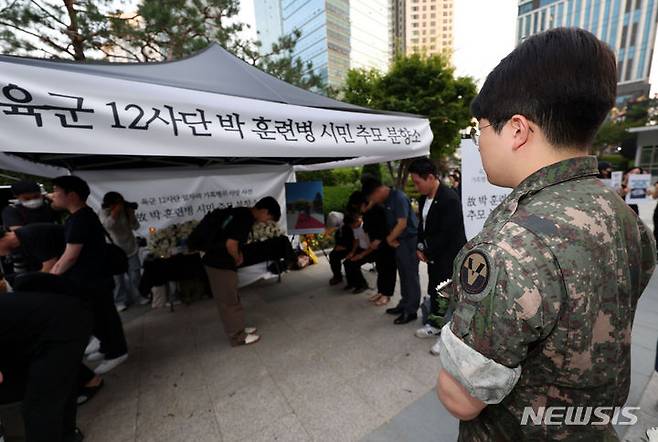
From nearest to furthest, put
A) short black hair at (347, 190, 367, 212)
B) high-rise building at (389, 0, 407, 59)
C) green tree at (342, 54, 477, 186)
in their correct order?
short black hair at (347, 190, 367, 212), green tree at (342, 54, 477, 186), high-rise building at (389, 0, 407, 59)

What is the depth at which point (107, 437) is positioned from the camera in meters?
2.01

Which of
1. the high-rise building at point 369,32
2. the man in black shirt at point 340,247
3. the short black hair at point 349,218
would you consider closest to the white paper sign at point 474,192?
the short black hair at point 349,218

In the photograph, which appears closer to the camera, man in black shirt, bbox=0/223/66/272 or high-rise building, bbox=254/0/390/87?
man in black shirt, bbox=0/223/66/272

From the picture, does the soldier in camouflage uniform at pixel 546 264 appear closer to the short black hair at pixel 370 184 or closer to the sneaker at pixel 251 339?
the short black hair at pixel 370 184

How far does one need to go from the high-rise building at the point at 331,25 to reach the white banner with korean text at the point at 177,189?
135 ft

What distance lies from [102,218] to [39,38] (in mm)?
4831

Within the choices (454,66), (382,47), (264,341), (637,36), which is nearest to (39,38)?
(264,341)

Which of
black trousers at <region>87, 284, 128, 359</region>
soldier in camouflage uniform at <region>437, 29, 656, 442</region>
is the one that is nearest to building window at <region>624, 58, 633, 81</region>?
soldier in camouflage uniform at <region>437, 29, 656, 442</region>

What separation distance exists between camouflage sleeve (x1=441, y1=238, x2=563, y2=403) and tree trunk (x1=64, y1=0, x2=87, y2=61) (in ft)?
27.2

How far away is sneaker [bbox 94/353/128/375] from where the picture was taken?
2.72 m

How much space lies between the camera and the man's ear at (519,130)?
69 centimetres

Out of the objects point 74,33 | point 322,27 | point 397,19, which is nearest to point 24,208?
point 74,33

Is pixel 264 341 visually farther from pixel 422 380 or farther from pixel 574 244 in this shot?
pixel 574 244

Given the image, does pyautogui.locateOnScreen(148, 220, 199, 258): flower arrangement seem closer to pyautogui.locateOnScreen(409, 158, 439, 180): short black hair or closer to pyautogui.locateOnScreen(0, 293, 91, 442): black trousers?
pyautogui.locateOnScreen(0, 293, 91, 442): black trousers
